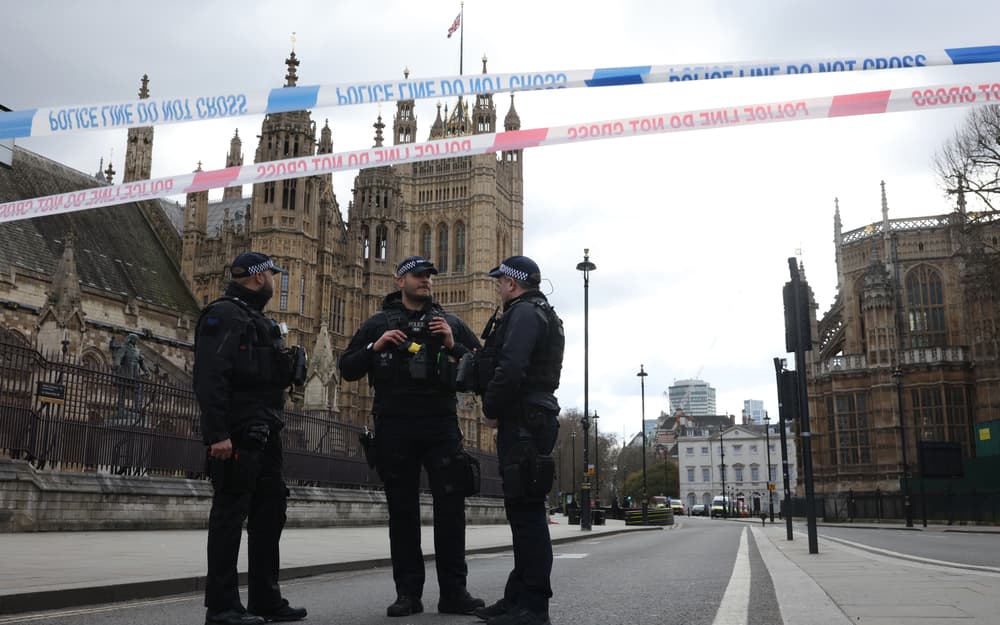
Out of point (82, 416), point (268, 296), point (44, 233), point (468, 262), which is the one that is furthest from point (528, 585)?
point (468, 262)

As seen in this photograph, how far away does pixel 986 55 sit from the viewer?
6.62 metres

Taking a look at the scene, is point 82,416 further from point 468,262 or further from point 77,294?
point 468,262

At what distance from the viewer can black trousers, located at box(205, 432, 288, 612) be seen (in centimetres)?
465

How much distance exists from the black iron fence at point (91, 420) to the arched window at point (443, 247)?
77.8 meters

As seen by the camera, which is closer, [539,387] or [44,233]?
[539,387]

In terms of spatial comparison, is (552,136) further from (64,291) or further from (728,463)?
(728,463)

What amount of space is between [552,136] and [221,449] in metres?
4.36

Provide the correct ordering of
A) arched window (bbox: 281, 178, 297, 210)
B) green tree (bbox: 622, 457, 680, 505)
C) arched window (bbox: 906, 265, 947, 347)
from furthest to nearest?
green tree (bbox: 622, 457, 680, 505) → arched window (bbox: 906, 265, 947, 347) → arched window (bbox: 281, 178, 297, 210)

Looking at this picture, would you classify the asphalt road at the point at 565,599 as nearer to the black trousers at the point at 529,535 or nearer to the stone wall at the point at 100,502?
the black trousers at the point at 529,535

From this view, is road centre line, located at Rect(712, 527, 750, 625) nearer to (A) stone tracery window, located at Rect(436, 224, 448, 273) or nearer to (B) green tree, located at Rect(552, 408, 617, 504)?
(A) stone tracery window, located at Rect(436, 224, 448, 273)

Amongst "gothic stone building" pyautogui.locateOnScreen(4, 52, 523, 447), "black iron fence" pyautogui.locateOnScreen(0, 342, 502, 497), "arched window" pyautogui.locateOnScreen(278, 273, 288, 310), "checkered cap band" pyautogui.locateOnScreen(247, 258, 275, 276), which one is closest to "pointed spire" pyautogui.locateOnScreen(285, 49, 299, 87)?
"gothic stone building" pyautogui.locateOnScreen(4, 52, 523, 447)

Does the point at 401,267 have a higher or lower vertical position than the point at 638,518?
higher

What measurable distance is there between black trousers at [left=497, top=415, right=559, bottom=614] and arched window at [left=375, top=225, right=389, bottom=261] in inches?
2093

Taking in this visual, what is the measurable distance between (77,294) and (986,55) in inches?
1117
